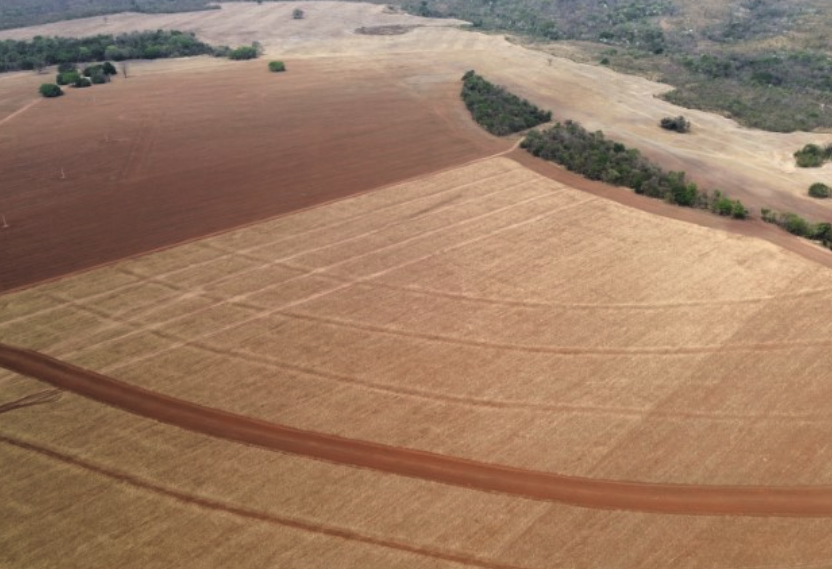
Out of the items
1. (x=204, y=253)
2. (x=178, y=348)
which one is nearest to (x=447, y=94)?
(x=204, y=253)

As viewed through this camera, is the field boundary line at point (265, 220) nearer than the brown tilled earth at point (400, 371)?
No

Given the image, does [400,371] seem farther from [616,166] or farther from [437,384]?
[616,166]

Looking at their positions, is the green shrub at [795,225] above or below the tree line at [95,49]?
below

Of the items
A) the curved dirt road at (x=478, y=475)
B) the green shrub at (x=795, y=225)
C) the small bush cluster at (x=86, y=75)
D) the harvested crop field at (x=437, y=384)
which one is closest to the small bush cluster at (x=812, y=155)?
the green shrub at (x=795, y=225)

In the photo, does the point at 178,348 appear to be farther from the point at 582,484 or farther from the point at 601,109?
the point at 601,109

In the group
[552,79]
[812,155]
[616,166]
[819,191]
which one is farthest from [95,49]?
[819,191]

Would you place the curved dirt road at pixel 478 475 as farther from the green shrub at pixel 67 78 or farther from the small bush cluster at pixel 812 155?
the green shrub at pixel 67 78

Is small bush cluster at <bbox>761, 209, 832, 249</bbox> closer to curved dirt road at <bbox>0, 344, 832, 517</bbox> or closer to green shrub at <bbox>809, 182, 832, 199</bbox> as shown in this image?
green shrub at <bbox>809, 182, 832, 199</bbox>
